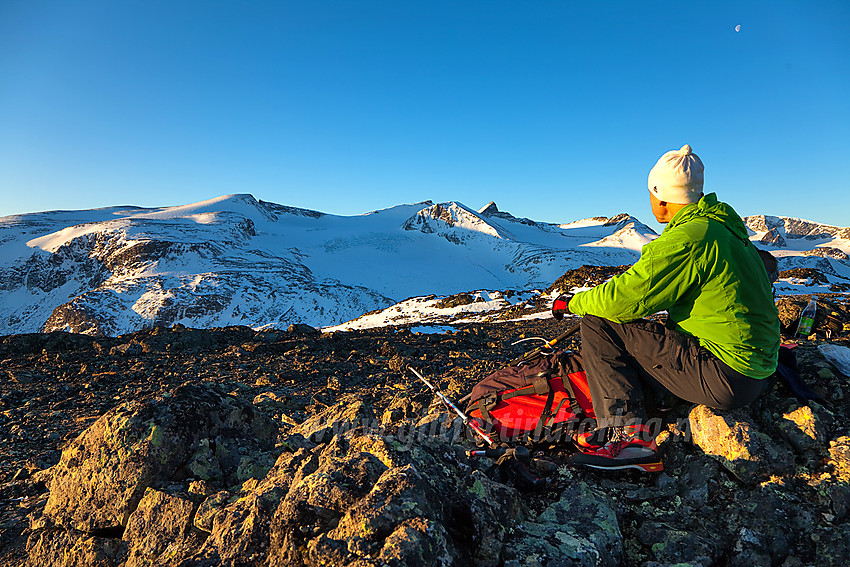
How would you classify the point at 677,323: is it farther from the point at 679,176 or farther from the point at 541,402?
the point at 541,402

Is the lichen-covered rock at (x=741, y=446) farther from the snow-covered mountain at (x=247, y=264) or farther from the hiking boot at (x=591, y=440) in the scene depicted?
the snow-covered mountain at (x=247, y=264)

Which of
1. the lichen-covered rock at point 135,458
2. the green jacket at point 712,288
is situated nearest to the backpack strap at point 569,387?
the green jacket at point 712,288

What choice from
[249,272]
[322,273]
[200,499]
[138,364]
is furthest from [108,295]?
[200,499]

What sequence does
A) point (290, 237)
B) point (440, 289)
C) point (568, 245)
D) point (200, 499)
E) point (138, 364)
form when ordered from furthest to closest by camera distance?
point (568, 245) < point (290, 237) < point (440, 289) < point (138, 364) < point (200, 499)

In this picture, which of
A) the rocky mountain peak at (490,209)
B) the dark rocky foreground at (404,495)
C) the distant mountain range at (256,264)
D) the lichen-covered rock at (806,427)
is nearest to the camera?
the dark rocky foreground at (404,495)

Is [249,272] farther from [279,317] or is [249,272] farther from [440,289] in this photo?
[440,289]

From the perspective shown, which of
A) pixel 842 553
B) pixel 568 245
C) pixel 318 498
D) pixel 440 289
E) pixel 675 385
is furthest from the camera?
pixel 568 245

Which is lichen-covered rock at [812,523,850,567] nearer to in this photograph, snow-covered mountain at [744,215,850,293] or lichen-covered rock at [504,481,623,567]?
lichen-covered rock at [504,481,623,567]

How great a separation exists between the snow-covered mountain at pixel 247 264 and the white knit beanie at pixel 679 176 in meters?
33.2

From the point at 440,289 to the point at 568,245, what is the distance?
47020 millimetres

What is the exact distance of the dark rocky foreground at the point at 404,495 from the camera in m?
2.39

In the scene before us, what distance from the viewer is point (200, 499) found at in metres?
3.00

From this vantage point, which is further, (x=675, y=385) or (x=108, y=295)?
(x=108, y=295)

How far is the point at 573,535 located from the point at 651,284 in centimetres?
192
